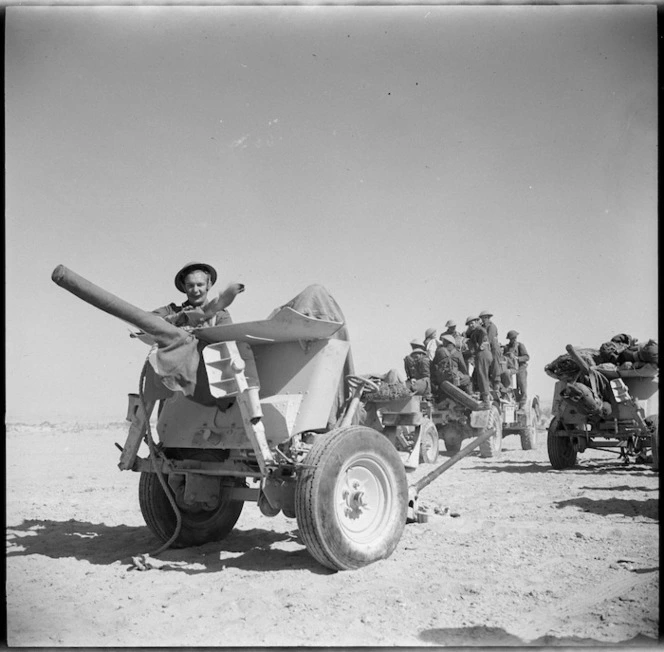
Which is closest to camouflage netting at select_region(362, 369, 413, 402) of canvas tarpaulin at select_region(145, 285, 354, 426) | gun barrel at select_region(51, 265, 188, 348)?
canvas tarpaulin at select_region(145, 285, 354, 426)

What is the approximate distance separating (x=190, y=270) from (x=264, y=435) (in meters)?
1.73

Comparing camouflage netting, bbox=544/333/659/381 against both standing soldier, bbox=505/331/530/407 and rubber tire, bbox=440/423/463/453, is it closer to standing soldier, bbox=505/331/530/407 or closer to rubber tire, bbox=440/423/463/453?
rubber tire, bbox=440/423/463/453

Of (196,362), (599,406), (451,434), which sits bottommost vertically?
(451,434)

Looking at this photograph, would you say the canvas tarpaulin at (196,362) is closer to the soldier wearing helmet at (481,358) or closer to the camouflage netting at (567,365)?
the camouflage netting at (567,365)

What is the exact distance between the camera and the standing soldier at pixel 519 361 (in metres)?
17.1

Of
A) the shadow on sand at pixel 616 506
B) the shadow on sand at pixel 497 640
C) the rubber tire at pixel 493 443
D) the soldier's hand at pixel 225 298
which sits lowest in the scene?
the shadow on sand at pixel 497 640

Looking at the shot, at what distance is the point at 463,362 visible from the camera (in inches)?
562

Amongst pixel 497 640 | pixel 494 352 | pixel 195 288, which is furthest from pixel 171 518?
pixel 494 352

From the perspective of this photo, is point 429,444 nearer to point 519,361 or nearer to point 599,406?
point 599,406

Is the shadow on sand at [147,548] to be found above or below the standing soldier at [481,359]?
below

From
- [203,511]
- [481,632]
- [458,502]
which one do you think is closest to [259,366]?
[203,511]

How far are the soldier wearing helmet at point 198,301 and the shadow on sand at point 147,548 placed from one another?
1819mm

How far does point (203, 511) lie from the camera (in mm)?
5875

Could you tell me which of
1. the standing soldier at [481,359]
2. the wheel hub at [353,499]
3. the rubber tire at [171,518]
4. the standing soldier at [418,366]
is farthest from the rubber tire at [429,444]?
the wheel hub at [353,499]
